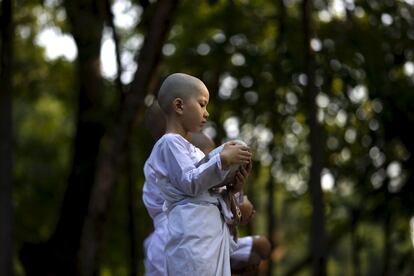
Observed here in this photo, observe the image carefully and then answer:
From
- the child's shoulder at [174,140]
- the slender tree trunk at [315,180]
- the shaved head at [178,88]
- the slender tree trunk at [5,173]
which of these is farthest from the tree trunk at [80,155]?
the child's shoulder at [174,140]

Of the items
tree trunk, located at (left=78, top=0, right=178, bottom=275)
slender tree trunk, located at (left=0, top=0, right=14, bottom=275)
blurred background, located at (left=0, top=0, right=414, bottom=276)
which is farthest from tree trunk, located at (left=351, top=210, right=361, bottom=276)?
slender tree trunk, located at (left=0, top=0, right=14, bottom=275)

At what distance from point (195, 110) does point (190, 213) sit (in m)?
0.56

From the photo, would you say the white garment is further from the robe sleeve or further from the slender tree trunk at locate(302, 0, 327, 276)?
the slender tree trunk at locate(302, 0, 327, 276)

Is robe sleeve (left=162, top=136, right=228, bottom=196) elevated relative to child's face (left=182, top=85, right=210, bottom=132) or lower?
lower

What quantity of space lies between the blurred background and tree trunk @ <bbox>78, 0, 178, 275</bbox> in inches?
0.6

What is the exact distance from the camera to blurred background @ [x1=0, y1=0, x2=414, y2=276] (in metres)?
11.6

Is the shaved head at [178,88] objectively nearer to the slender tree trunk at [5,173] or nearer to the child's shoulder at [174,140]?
the child's shoulder at [174,140]

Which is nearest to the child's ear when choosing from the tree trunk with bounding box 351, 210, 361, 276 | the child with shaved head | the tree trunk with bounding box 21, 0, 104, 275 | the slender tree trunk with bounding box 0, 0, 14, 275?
the child with shaved head

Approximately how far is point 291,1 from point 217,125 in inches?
109

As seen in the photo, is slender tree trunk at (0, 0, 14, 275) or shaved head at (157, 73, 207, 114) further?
slender tree trunk at (0, 0, 14, 275)

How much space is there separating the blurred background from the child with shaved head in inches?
239

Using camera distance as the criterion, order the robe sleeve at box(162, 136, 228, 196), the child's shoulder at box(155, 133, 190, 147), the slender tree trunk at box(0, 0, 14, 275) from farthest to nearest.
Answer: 1. the slender tree trunk at box(0, 0, 14, 275)
2. the child's shoulder at box(155, 133, 190, 147)
3. the robe sleeve at box(162, 136, 228, 196)

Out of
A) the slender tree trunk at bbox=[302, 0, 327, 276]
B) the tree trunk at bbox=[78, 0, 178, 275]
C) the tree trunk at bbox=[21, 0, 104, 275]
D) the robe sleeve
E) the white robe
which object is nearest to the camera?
the robe sleeve

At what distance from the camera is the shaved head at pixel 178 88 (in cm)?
533
